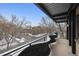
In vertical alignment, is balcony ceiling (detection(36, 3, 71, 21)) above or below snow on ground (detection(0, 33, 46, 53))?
above

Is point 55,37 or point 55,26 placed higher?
point 55,26

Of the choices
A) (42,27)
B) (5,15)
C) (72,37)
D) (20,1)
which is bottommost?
(72,37)

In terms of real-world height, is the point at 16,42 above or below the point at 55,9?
below

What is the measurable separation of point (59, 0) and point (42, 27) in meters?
0.58

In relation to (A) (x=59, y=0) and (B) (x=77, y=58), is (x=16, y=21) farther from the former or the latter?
(B) (x=77, y=58)

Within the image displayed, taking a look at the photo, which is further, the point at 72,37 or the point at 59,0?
the point at 72,37

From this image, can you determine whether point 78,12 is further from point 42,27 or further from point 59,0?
point 42,27

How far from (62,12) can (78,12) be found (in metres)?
0.30

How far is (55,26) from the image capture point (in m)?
3.21

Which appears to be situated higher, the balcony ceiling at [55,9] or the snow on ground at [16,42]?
the balcony ceiling at [55,9]

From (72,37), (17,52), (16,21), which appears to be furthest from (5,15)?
(72,37)

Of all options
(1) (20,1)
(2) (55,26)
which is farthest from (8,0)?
(2) (55,26)

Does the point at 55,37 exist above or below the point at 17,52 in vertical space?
above

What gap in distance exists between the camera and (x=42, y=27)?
316 cm
